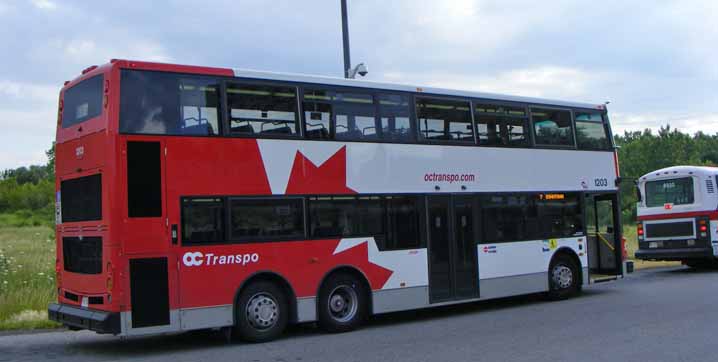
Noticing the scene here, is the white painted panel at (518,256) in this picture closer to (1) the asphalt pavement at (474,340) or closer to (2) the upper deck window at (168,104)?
(1) the asphalt pavement at (474,340)

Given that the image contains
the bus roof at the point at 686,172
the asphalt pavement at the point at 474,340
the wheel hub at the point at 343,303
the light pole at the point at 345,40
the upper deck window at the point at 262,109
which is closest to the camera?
the asphalt pavement at the point at 474,340

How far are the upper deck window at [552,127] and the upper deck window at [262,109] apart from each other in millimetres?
5610

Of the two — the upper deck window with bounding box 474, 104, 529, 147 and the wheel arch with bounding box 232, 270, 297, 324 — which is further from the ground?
the upper deck window with bounding box 474, 104, 529, 147

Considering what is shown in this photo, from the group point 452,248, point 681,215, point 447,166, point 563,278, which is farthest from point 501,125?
point 681,215

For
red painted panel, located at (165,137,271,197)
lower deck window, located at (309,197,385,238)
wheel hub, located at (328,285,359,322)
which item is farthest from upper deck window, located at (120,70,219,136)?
wheel hub, located at (328,285,359,322)

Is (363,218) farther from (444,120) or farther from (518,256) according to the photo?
(518,256)

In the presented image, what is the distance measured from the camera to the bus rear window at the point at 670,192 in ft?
67.4

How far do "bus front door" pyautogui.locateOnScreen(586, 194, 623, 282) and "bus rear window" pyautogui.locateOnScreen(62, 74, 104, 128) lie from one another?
406 inches

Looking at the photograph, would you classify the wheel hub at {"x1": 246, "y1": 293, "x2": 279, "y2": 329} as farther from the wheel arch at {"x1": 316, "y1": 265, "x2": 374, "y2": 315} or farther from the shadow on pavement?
the wheel arch at {"x1": 316, "y1": 265, "x2": 374, "y2": 315}

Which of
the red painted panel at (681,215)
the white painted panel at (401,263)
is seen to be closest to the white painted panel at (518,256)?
the white painted panel at (401,263)

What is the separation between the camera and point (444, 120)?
13.2 m

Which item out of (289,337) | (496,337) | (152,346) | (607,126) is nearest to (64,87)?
(152,346)

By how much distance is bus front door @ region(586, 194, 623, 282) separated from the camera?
16047 millimetres

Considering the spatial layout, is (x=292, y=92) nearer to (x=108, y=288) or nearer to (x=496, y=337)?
(x=108, y=288)
